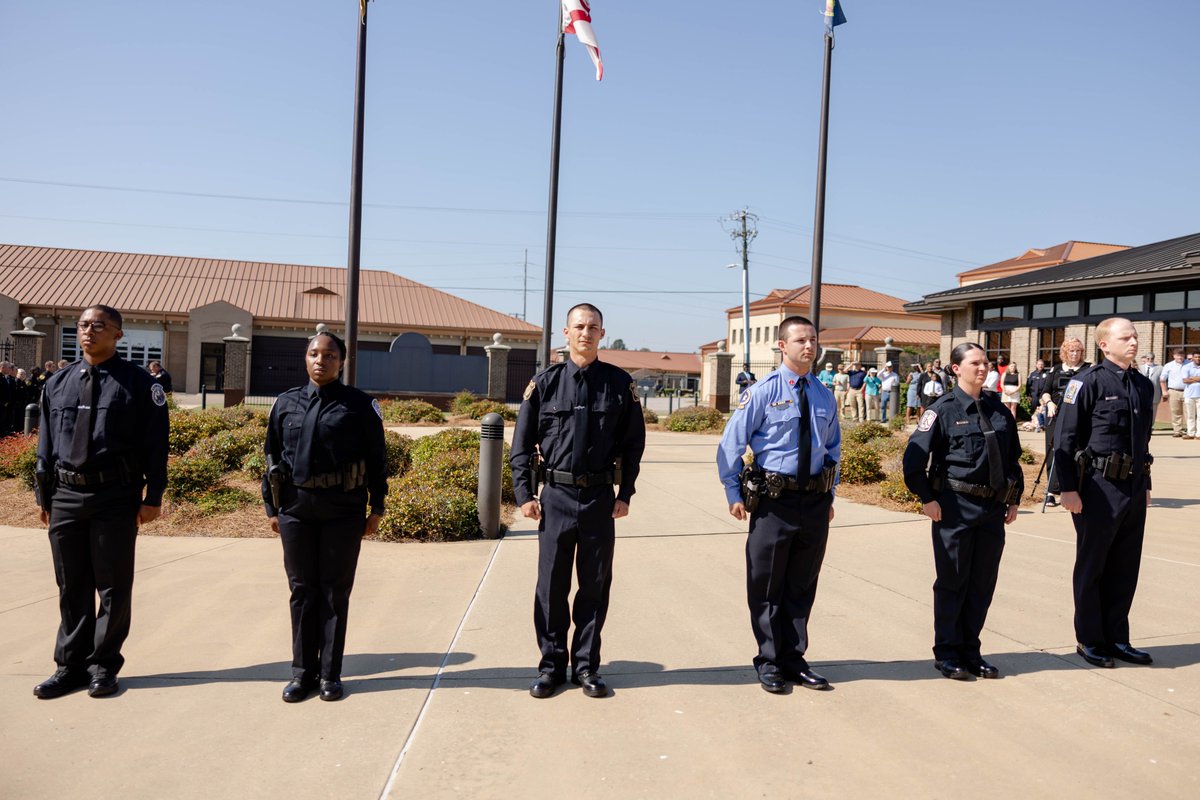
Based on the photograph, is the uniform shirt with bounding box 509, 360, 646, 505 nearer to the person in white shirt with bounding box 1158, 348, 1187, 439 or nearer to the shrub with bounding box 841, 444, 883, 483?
the shrub with bounding box 841, 444, 883, 483

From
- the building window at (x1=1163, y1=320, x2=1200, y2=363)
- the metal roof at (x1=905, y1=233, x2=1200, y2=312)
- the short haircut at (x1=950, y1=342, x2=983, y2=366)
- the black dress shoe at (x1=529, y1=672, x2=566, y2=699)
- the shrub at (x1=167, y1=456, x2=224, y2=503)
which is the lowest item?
the black dress shoe at (x1=529, y1=672, x2=566, y2=699)

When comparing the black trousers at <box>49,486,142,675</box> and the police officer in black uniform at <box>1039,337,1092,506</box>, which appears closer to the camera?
the black trousers at <box>49,486,142,675</box>

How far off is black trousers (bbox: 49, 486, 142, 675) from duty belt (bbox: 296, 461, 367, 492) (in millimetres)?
919

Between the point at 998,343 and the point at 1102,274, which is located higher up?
the point at 1102,274

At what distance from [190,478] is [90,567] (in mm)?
5398

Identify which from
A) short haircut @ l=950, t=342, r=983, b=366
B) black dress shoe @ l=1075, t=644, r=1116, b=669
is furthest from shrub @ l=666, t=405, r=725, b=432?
short haircut @ l=950, t=342, r=983, b=366

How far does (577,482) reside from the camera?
411cm

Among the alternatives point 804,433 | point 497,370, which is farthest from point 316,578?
point 497,370

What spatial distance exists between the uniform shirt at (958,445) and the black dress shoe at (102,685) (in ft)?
13.1

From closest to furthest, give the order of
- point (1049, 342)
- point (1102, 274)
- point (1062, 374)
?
point (1062, 374)
point (1102, 274)
point (1049, 342)

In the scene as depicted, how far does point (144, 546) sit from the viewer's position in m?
7.33

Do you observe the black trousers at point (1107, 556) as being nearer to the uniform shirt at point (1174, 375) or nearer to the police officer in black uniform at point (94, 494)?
the police officer in black uniform at point (94, 494)

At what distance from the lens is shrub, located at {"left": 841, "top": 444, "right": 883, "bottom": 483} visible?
36.8 ft

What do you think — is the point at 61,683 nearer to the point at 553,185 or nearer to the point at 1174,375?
the point at 553,185
